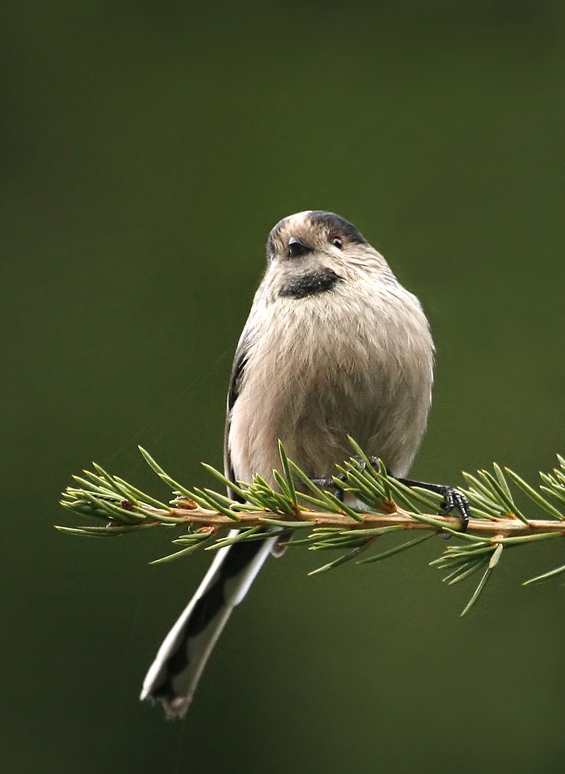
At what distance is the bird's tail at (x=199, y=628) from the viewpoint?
2.14 metres

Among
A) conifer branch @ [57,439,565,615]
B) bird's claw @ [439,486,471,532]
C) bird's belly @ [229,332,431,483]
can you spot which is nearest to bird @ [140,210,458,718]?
bird's belly @ [229,332,431,483]

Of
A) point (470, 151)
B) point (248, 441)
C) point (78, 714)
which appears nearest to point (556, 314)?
point (470, 151)

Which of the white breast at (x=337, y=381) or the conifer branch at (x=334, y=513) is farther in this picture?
the white breast at (x=337, y=381)

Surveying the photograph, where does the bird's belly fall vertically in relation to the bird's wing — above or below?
above

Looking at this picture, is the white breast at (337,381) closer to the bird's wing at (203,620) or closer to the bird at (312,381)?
the bird at (312,381)

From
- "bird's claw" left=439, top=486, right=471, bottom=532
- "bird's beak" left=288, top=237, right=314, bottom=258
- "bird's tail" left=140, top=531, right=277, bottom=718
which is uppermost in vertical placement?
"bird's beak" left=288, top=237, right=314, bottom=258

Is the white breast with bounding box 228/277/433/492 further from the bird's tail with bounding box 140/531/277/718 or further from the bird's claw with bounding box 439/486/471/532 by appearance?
the bird's claw with bounding box 439/486/471/532

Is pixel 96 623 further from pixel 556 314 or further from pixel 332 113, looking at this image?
pixel 332 113

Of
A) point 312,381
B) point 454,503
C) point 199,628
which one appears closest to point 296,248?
point 312,381

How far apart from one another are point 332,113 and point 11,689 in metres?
2.37

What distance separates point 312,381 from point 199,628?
0.68m

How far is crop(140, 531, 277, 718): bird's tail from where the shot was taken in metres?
2.14

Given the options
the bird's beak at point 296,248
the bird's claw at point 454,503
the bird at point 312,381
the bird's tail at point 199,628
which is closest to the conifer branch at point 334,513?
the bird's claw at point 454,503

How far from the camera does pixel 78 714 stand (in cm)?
296
